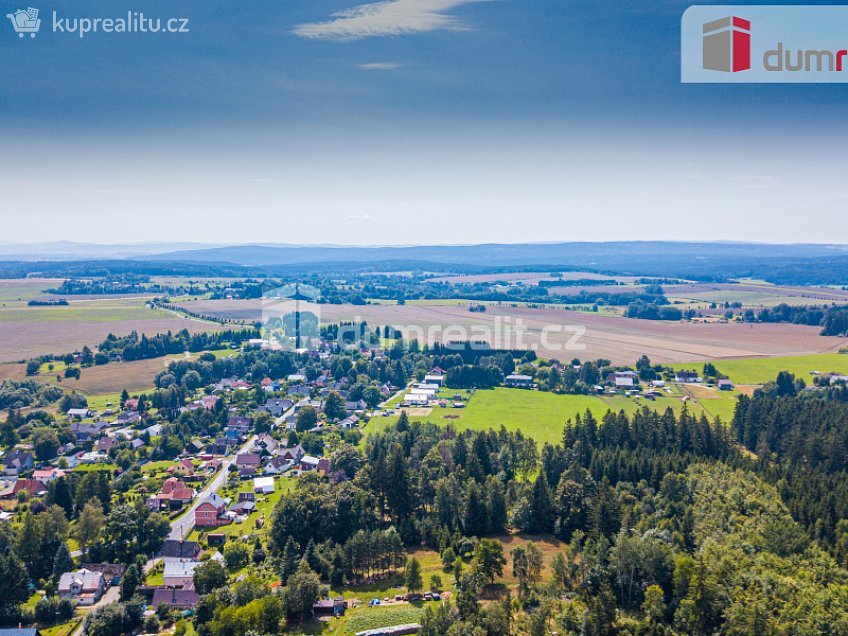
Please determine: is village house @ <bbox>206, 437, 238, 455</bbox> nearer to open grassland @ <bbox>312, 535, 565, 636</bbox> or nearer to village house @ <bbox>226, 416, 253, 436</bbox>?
village house @ <bbox>226, 416, 253, 436</bbox>

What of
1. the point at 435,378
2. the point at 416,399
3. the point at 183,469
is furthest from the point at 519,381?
the point at 183,469

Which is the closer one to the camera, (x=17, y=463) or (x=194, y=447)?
(x=17, y=463)

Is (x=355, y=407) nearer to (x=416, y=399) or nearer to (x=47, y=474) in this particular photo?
(x=416, y=399)

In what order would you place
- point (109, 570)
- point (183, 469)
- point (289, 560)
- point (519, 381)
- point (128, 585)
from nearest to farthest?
point (128, 585) < point (289, 560) < point (109, 570) < point (183, 469) < point (519, 381)

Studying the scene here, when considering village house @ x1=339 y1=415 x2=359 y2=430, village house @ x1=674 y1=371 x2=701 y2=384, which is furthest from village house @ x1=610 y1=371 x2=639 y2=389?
village house @ x1=339 y1=415 x2=359 y2=430

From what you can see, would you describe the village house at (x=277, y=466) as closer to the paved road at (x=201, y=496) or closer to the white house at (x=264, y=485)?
the white house at (x=264, y=485)

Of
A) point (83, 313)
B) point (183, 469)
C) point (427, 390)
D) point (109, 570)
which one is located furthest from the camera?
point (83, 313)

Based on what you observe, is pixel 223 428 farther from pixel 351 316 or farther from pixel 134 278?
pixel 134 278

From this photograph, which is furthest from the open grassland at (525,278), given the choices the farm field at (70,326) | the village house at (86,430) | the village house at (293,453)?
the village house at (293,453)
